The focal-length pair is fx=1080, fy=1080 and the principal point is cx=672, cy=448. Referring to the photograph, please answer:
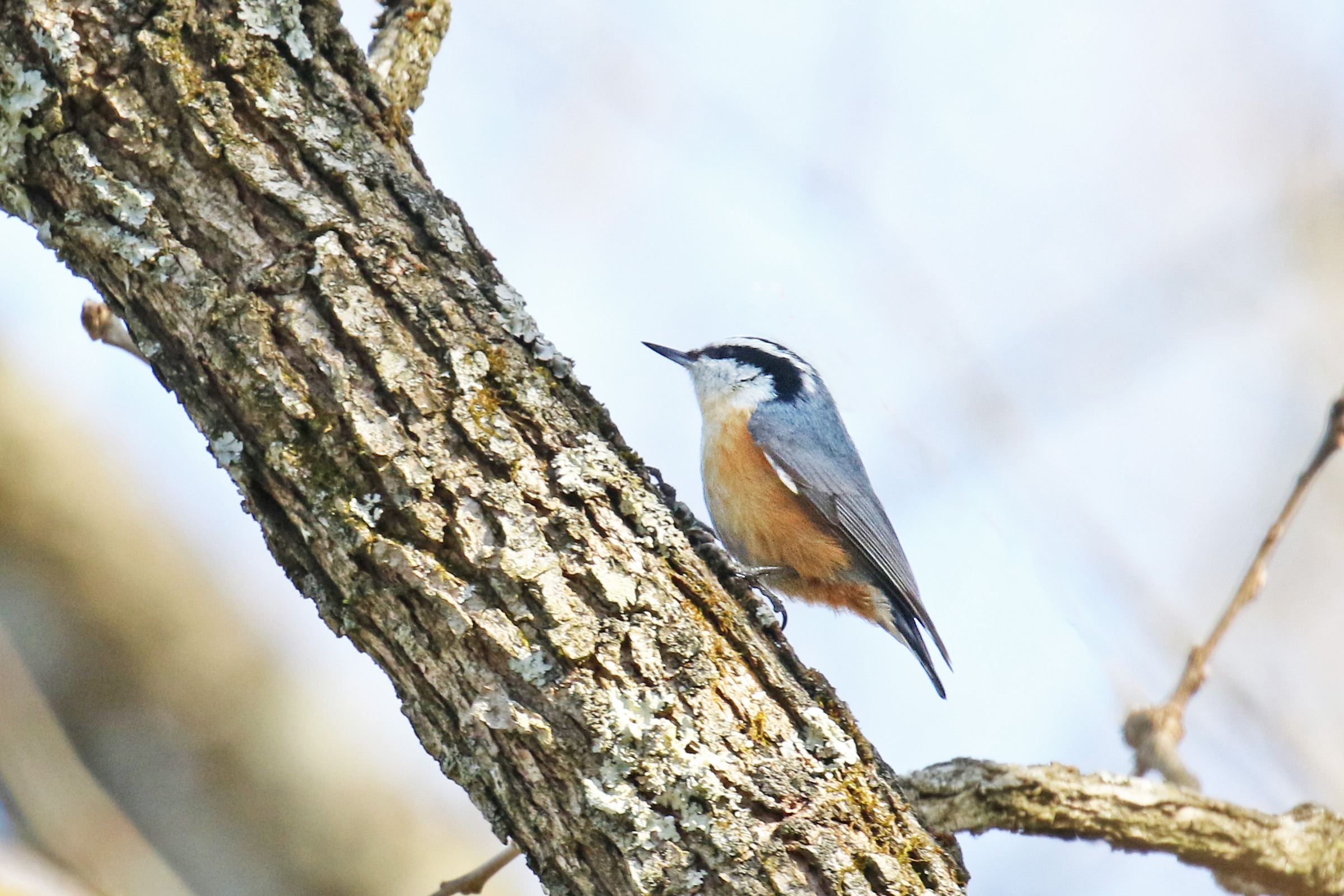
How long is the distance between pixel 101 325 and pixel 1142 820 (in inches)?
94.7

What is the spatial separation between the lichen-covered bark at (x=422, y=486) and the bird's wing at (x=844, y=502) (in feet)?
6.20

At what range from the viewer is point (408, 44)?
2.24 m

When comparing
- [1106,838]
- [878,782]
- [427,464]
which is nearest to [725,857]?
[878,782]

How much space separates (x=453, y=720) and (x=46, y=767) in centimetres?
215

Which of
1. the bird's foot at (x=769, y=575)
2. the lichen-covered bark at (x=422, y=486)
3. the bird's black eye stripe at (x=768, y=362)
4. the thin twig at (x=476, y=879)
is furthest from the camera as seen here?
the bird's black eye stripe at (x=768, y=362)

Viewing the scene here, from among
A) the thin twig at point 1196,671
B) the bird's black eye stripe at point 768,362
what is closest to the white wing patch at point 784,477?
the bird's black eye stripe at point 768,362

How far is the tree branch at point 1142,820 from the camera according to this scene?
211 cm

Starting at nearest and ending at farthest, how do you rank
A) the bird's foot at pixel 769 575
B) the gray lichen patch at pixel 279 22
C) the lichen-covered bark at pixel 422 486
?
the lichen-covered bark at pixel 422 486 < the gray lichen patch at pixel 279 22 < the bird's foot at pixel 769 575

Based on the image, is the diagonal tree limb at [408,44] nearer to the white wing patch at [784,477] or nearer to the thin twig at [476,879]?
the thin twig at [476,879]

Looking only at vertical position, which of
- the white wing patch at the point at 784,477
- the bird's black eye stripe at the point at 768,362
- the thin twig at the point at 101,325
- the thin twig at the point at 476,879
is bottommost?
the thin twig at the point at 476,879

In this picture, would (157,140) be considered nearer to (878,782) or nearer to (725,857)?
(725,857)

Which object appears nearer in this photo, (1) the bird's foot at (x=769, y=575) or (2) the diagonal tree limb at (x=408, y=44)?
(2) the diagonal tree limb at (x=408, y=44)

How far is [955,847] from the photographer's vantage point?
2.05m

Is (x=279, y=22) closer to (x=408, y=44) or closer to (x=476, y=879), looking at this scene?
(x=408, y=44)
